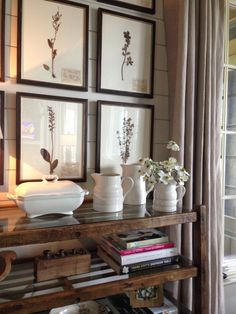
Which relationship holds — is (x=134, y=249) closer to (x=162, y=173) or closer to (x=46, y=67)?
(x=162, y=173)

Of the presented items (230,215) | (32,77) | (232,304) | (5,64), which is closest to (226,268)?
(232,304)

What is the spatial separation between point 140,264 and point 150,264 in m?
0.05

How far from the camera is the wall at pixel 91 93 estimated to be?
1.23m

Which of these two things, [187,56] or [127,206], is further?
[187,56]

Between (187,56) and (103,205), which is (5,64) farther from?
(187,56)

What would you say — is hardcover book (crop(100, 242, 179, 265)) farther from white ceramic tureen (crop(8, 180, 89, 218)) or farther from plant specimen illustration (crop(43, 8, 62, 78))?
plant specimen illustration (crop(43, 8, 62, 78))

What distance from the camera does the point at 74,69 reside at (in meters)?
1.35

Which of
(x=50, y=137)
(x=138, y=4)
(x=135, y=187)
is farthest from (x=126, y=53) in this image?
(x=135, y=187)

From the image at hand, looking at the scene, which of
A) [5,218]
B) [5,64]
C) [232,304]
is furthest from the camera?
[232,304]

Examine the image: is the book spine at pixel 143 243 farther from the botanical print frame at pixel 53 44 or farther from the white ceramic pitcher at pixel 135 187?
the botanical print frame at pixel 53 44

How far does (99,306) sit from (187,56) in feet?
4.29

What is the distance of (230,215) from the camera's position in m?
1.88

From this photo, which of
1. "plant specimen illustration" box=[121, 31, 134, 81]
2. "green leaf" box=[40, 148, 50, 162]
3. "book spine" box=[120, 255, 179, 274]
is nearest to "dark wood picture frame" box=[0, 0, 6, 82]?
"green leaf" box=[40, 148, 50, 162]

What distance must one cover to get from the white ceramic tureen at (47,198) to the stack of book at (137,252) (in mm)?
265
